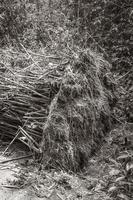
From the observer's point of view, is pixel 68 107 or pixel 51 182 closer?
pixel 51 182

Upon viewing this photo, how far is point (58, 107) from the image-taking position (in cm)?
389

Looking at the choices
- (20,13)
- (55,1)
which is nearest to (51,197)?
(20,13)

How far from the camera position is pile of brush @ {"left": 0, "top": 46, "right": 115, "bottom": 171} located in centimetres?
375

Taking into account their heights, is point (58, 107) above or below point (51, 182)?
above

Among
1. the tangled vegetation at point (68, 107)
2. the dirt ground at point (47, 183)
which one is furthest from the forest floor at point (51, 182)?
the tangled vegetation at point (68, 107)

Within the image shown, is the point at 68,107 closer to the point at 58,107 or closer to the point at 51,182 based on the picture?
the point at 58,107

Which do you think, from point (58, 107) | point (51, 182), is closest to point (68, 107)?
point (58, 107)

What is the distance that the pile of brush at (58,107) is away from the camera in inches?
148

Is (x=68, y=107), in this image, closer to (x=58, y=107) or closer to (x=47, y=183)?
(x=58, y=107)

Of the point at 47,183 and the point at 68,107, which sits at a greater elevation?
the point at 68,107

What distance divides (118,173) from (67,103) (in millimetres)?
1214

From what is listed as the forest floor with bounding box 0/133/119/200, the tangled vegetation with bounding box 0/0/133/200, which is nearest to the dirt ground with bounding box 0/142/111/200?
the forest floor with bounding box 0/133/119/200

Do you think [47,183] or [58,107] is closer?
[47,183]

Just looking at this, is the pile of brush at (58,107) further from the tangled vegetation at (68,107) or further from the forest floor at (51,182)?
the forest floor at (51,182)
